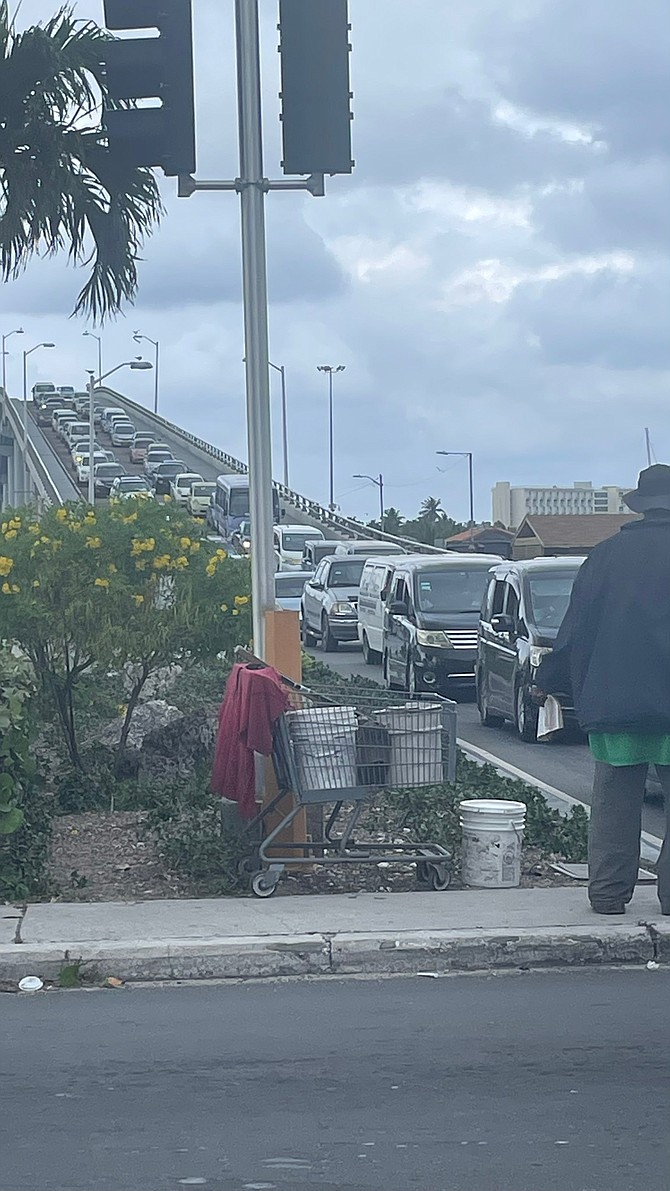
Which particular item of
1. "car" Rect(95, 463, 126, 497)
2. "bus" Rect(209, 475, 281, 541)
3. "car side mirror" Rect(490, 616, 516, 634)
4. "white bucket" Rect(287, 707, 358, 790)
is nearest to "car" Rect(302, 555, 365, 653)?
"car side mirror" Rect(490, 616, 516, 634)

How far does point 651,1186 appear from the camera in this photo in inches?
182

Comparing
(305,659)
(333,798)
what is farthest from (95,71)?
(333,798)

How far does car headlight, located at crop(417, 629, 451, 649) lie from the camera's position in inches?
839

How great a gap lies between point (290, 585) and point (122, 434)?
67.6 metres

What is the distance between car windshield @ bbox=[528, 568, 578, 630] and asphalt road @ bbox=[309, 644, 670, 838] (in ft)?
4.37

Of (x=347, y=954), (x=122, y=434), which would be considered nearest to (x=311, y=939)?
(x=347, y=954)

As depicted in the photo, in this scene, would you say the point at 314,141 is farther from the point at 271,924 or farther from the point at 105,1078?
the point at 105,1078

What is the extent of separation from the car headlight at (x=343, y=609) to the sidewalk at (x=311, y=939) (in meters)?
24.3

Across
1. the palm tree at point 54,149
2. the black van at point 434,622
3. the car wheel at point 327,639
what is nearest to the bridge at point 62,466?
the car wheel at point 327,639

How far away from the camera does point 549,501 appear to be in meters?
111

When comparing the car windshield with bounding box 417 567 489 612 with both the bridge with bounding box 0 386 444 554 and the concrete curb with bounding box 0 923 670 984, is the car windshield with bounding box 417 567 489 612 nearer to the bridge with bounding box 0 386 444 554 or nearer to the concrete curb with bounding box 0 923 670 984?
the concrete curb with bounding box 0 923 670 984

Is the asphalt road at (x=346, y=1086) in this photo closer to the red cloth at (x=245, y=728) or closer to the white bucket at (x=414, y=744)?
the white bucket at (x=414, y=744)

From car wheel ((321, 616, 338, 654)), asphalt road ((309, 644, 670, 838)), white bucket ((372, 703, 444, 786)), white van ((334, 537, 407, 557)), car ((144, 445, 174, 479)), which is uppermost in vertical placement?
car ((144, 445, 174, 479))

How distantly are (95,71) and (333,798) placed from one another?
6603 mm
